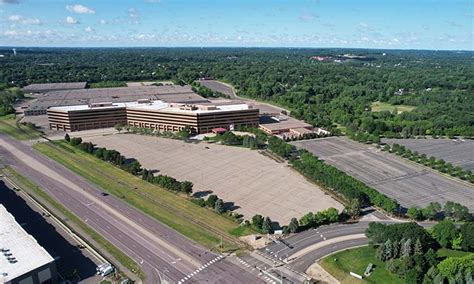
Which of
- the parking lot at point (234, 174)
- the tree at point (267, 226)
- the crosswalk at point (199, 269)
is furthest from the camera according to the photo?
the parking lot at point (234, 174)

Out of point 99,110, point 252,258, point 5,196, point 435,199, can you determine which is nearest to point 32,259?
point 252,258

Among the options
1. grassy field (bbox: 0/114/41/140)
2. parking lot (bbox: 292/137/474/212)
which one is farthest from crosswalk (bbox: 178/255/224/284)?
grassy field (bbox: 0/114/41/140)

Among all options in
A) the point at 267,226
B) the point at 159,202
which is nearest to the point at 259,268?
the point at 267,226

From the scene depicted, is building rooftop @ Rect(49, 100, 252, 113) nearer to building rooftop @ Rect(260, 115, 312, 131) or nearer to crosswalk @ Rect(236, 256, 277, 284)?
building rooftop @ Rect(260, 115, 312, 131)

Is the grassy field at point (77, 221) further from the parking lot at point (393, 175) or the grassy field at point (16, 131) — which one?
the parking lot at point (393, 175)

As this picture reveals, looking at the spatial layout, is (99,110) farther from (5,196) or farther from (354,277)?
(354,277)

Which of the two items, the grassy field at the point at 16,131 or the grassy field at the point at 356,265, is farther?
the grassy field at the point at 16,131

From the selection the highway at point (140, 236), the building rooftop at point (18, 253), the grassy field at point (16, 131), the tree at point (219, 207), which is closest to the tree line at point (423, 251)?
the highway at point (140, 236)
